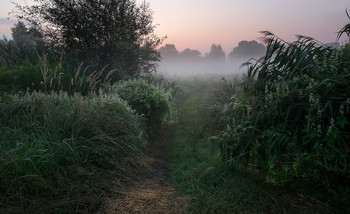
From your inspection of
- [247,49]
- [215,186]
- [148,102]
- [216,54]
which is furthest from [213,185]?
[216,54]

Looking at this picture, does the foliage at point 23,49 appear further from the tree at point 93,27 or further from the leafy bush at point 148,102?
the leafy bush at point 148,102

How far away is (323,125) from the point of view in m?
2.20

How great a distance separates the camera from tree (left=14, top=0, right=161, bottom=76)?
33.5 ft

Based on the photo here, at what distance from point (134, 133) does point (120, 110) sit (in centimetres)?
54

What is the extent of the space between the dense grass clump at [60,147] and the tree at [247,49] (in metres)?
80.8

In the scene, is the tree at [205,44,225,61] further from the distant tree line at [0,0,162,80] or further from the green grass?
the green grass

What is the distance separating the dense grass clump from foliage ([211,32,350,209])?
166 cm

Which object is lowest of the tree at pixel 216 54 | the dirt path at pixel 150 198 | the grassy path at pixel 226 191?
the dirt path at pixel 150 198

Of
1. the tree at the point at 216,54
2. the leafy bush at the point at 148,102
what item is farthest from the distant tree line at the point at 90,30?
the tree at the point at 216,54

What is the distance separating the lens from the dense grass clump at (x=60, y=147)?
2.35m

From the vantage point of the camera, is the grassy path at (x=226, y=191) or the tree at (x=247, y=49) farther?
the tree at (x=247, y=49)

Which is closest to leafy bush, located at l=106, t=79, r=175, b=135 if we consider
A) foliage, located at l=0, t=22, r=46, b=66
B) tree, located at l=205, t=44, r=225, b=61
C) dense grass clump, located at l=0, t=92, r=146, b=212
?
dense grass clump, located at l=0, t=92, r=146, b=212

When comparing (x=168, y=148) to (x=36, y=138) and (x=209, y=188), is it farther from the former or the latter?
(x=36, y=138)

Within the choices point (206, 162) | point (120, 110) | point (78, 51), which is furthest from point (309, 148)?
point (78, 51)
